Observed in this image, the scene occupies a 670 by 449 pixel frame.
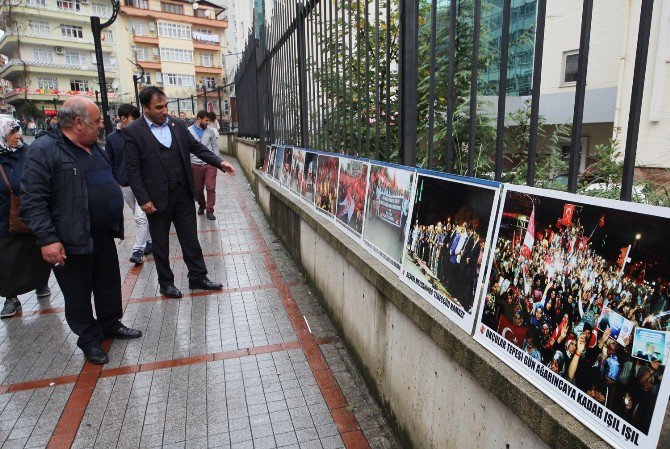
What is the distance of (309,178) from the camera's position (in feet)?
17.2

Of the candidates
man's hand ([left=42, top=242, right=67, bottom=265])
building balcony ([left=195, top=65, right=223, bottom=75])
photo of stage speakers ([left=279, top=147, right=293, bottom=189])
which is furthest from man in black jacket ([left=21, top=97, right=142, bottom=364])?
building balcony ([left=195, top=65, right=223, bottom=75])

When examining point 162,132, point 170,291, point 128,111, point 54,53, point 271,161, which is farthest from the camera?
point 54,53

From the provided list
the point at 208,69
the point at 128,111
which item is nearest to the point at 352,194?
the point at 128,111

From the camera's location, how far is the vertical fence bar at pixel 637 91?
4.54 feet

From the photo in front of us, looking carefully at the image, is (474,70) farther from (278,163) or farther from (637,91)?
(278,163)

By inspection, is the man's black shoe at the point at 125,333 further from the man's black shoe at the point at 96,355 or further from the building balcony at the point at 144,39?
the building balcony at the point at 144,39

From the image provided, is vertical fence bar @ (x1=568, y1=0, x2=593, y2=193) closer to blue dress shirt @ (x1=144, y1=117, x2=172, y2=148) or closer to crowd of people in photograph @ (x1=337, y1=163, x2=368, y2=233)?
crowd of people in photograph @ (x1=337, y1=163, x2=368, y2=233)

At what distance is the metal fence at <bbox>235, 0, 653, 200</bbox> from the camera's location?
180 cm

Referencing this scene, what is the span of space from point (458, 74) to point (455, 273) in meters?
2.18

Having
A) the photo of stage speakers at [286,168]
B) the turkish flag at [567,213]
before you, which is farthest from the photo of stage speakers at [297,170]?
the turkish flag at [567,213]

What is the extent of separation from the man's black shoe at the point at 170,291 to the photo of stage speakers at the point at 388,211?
258cm

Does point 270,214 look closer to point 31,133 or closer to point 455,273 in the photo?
point 455,273

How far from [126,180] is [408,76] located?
4.08 m

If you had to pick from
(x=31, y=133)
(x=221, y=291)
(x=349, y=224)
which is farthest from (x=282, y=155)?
(x=31, y=133)
